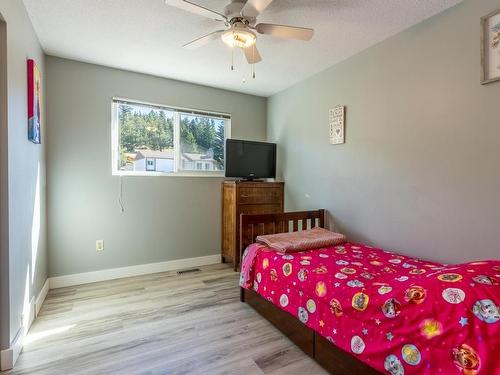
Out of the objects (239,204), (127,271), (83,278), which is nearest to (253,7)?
(239,204)

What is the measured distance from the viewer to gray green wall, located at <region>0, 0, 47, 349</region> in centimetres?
157

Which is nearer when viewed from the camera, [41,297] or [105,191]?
[41,297]

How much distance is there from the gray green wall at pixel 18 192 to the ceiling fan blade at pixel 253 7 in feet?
4.59

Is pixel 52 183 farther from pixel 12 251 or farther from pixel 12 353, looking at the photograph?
pixel 12 353

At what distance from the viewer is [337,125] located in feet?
9.44

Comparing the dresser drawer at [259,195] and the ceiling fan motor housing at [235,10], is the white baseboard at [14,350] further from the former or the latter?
the ceiling fan motor housing at [235,10]

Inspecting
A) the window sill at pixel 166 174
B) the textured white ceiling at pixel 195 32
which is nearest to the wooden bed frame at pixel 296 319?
the window sill at pixel 166 174

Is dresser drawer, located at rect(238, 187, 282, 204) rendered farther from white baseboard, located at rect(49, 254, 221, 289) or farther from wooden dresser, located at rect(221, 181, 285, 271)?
white baseboard, located at rect(49, 254, 221, 289)

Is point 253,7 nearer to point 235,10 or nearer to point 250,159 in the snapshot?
point 235,10

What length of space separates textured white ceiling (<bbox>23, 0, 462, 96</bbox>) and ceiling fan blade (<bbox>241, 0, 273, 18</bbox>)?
0.28 metres

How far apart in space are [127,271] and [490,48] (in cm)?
383

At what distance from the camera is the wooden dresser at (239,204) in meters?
3.34

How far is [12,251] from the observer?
64.7 inches

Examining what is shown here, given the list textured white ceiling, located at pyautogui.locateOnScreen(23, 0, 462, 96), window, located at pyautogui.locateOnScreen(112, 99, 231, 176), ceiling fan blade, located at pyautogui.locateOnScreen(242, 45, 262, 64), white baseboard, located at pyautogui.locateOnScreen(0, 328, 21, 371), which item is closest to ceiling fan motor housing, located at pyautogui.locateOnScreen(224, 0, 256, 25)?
textured white ceiling, located at pyautogui.locateOnScreen(23, 0, 462, 96)
